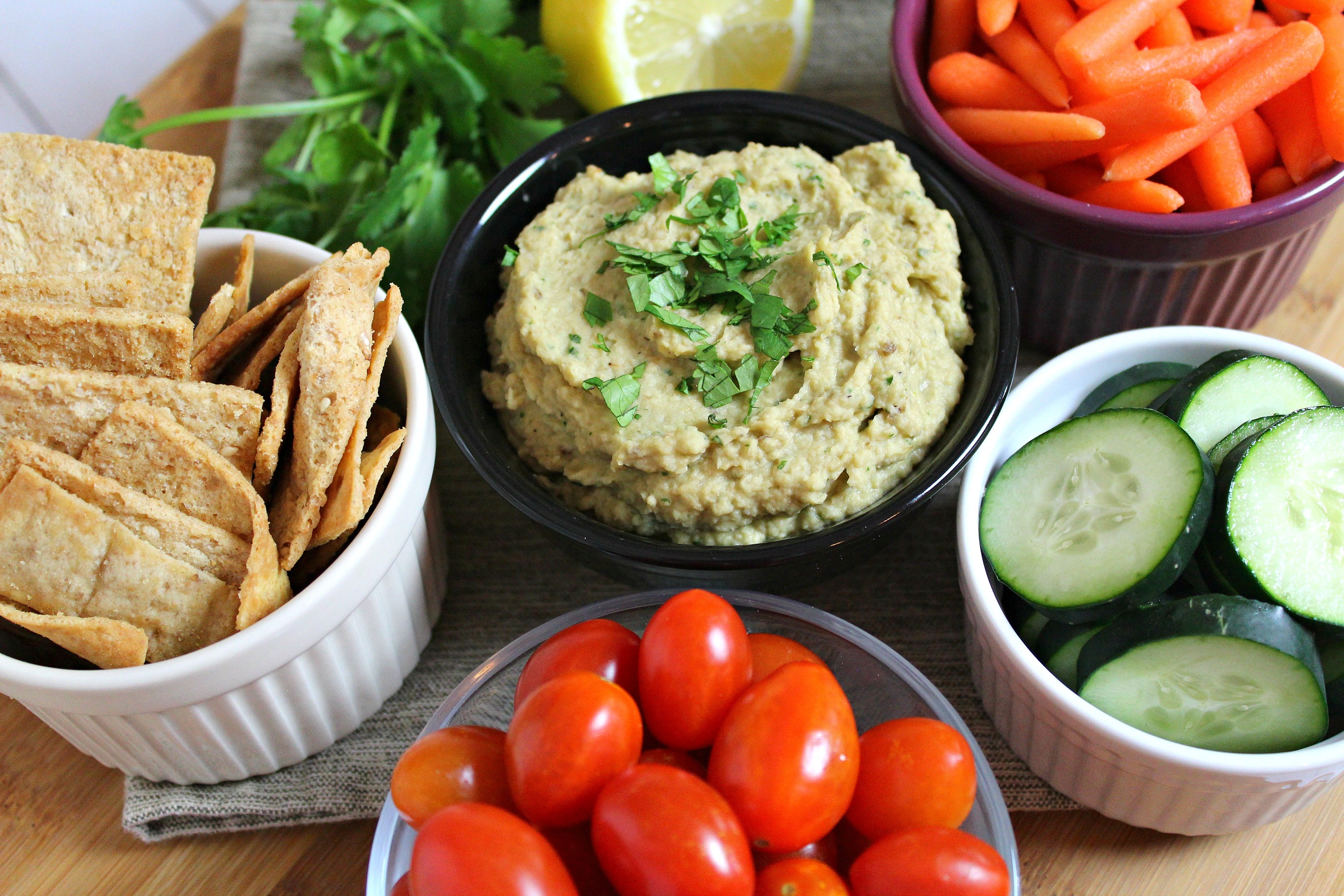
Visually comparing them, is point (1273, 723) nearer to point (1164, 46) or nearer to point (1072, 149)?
point (1072, 149)

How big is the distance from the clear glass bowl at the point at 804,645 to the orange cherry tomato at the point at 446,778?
129mm

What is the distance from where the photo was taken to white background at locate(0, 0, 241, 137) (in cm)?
378

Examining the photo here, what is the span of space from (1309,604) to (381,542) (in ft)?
4.03

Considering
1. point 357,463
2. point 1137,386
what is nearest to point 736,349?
point 357,463

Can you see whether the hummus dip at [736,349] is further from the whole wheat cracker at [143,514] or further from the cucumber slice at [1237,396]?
the whole wheat cracker at [143,514]

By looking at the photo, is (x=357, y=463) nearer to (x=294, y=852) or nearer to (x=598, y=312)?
(x=598, y=312)

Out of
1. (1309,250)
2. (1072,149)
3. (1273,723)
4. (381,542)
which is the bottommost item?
(1273,723)

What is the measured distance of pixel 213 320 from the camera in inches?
65.4

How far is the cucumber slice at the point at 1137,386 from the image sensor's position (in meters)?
1.78

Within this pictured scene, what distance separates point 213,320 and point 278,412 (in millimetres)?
230

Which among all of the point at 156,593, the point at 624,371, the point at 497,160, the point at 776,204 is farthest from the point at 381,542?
the point at 497,160

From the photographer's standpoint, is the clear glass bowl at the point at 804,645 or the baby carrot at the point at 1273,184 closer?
the clear glass bowl at the point at 804,645

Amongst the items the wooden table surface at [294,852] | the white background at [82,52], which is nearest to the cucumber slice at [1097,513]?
the wooden table surface at [294,852]

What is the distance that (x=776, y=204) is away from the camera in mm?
1846
